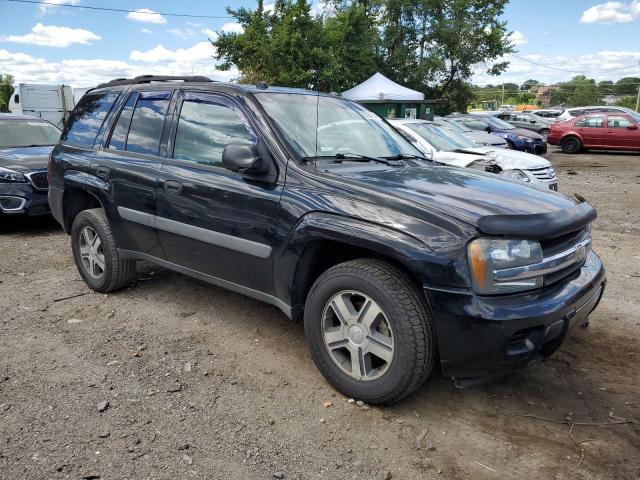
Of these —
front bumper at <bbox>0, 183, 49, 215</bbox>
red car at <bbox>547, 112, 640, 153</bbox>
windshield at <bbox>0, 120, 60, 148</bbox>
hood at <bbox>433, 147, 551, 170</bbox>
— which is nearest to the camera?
front bumper at <bbox>0, 183, 49, 215</bbox>

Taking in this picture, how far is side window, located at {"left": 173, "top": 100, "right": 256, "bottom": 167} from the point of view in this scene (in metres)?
3.52

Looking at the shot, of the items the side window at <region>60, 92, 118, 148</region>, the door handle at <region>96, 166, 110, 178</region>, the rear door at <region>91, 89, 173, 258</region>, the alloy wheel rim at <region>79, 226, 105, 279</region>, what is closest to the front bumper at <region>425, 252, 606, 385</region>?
the rear door at <region>91, 89, 173, 258</region>

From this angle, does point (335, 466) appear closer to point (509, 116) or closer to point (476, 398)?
point (476, 398)

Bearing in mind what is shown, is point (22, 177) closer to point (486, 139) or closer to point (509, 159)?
point (509, 159)

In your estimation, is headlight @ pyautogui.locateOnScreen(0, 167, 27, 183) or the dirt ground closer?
the dirt ground

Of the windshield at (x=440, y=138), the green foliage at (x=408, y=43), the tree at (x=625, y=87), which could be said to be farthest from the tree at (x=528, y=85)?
the windshield at (x=440, y=138)

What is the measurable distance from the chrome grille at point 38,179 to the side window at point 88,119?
103 inches

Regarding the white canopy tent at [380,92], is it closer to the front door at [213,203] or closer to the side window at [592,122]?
the side window at [592,122]

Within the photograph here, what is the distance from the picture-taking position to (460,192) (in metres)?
2.96

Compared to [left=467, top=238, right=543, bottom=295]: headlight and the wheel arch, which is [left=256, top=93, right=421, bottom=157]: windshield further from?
[left=467, top=238, right=543, bottom=295]: headlight

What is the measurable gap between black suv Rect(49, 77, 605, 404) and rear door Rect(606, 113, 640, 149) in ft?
55.5

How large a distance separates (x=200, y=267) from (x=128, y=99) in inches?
65.2

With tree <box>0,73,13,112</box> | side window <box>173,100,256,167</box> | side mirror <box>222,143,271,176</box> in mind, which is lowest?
side mirror <box>222,143,271,176</box>

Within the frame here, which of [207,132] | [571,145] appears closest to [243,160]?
[207,132]
